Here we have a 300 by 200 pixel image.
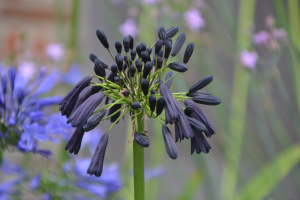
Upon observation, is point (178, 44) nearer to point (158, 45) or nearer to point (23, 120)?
point (158, 45)

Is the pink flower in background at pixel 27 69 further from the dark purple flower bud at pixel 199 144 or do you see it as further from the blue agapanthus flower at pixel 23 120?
the dark purple flower bud at pixel 199 144

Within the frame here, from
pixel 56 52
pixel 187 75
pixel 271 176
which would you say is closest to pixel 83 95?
pixel 56 52

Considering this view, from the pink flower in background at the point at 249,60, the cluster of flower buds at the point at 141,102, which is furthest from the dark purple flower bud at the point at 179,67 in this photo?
the pink flower in background at the point at 249,60

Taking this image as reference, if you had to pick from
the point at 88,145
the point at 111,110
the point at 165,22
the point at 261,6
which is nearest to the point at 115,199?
the point at 88,145

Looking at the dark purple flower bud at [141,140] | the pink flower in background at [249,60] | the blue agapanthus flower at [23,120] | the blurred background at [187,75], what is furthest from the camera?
the pink flower in background at [249,60]

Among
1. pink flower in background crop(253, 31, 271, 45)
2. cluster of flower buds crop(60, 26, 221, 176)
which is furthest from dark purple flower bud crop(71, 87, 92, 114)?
pink flower in background crop(253, 31, 271, 45)
